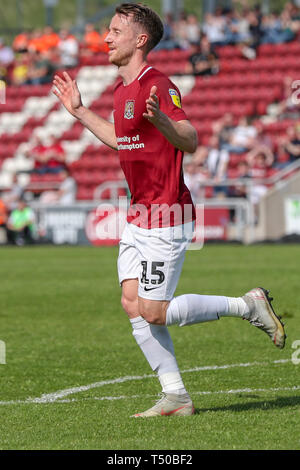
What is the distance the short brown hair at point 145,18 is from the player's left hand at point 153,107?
0.61 metres

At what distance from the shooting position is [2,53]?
32656 mm

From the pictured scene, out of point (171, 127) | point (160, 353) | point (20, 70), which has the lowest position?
point (160, 353)

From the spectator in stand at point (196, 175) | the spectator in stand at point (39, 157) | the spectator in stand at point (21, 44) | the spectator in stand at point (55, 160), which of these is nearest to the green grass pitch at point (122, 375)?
the spectator in stand at point (196, 175)

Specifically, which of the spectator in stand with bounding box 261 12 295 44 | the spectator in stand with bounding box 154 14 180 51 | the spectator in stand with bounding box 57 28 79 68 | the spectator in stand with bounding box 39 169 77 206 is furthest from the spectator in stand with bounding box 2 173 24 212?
the spectator in stand with bounding box 261 12 295 44

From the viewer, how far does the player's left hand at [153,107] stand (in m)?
4.63

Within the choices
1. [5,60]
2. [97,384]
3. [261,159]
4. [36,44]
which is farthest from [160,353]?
[5,60]

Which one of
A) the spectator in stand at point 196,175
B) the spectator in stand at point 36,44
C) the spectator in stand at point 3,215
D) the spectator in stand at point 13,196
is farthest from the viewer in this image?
the spectator in stand at point 36,44

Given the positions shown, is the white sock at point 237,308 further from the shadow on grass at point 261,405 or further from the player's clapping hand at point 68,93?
the player's clapping hand at point 68,93

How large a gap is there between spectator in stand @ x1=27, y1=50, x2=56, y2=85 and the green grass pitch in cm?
1751

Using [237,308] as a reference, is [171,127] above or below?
above

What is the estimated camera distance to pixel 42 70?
Answer: 3011cm

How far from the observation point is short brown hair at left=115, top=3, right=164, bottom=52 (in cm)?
516

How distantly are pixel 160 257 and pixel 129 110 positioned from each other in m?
0.80

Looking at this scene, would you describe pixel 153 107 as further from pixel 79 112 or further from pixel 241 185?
pixel 241 185
